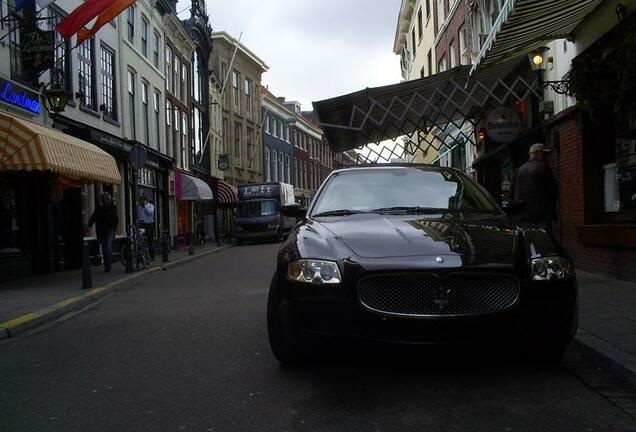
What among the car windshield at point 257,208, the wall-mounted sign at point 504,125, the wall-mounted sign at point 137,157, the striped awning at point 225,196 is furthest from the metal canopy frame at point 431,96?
the striped awning at point 225,196

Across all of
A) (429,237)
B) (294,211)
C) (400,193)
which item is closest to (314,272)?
(429,237)

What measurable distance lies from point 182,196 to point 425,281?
952 inches

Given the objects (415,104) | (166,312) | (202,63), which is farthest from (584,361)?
(202,63)

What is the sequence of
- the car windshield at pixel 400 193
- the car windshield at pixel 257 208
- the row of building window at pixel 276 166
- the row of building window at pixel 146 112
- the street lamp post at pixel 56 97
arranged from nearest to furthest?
the car windshield at pixel 400 193, the street lamp post at pixel 56 97, the row of building window at pixel 146 112, the car windshield at pixel 257 208, the row of building window at pixel 276 166

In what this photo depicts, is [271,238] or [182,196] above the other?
[182,196]

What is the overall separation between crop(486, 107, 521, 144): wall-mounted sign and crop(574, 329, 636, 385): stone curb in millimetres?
7172

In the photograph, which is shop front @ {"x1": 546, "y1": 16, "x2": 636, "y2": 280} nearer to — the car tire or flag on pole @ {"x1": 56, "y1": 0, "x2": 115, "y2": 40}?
the car tire

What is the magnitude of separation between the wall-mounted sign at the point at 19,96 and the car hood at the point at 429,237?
30.8ft

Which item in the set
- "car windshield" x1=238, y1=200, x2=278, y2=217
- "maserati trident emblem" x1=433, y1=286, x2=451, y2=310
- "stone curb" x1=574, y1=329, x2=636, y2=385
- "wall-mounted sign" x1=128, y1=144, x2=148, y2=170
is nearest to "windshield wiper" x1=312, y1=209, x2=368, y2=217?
"maserati trident emblem" x1=433, y1=286, x2=451, y2=310

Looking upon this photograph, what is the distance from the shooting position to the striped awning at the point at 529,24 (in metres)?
7.30

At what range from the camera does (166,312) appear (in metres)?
7.70

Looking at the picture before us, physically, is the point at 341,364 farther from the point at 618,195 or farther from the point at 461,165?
the point at 461,165

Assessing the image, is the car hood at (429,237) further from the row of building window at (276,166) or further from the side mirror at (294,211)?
the row of building window at (276,166)

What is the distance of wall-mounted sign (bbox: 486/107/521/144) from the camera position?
11.6 metres
